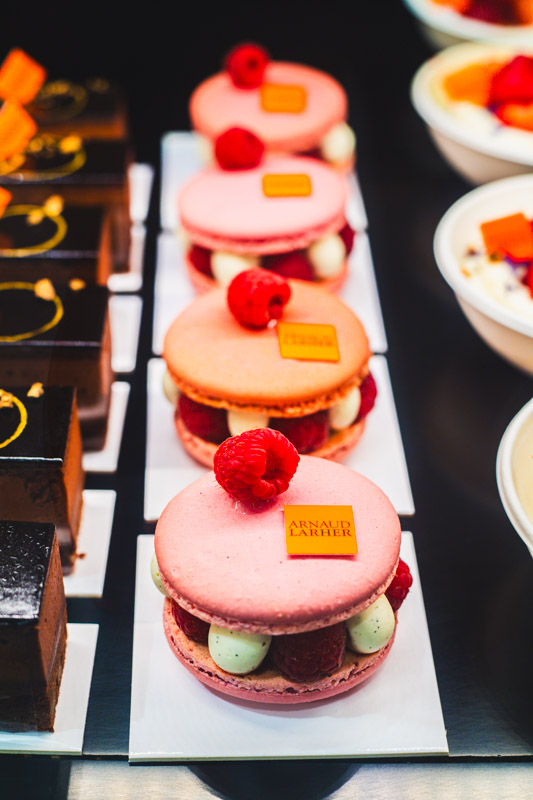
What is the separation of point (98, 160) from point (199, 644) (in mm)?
1672

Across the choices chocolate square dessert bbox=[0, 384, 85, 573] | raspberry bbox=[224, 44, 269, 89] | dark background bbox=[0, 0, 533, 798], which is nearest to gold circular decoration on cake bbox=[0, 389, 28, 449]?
chocolate square dessert bbox=[0, 384, 85, 573]

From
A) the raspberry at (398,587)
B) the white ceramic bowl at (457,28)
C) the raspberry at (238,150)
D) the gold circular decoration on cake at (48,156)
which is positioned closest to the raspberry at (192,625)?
the raspberry at (398,587)

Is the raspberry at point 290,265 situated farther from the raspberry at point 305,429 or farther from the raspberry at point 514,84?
the raspberry at point 514,84

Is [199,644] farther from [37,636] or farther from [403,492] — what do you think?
[403,492]

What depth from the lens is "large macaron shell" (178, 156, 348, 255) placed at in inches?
98.1

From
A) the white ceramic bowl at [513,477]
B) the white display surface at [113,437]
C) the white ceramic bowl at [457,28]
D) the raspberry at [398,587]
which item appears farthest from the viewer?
the white ceramic bowl at [457,28]

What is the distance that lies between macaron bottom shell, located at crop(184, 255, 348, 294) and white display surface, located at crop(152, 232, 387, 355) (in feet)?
0.14

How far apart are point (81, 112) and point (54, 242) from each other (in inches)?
31.9

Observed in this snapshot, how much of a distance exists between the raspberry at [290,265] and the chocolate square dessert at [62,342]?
492mm

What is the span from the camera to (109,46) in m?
3.70

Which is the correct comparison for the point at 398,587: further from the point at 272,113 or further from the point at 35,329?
the point at 272,113

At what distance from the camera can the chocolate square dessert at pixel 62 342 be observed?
2.16 m

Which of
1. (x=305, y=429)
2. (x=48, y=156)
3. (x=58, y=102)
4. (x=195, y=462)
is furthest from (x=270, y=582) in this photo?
(x=58, y=102)

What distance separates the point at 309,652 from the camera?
1.61m
